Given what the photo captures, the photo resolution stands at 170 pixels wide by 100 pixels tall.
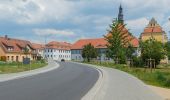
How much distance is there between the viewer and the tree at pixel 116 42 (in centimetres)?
7575

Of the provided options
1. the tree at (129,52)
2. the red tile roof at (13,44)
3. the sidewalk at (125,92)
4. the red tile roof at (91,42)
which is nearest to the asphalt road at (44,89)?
the sidewalk at (125,92)

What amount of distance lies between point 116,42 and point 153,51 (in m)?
11.7

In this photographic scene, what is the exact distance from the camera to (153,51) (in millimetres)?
68062

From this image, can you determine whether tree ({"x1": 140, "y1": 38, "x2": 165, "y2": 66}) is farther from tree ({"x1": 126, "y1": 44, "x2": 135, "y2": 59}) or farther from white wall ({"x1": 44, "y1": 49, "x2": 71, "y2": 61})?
white wall ({"x1": 44, "y1": 49, "x2": 71, "y2": 61})

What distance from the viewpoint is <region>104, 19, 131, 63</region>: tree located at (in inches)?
2982

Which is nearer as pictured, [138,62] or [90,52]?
[138,62]

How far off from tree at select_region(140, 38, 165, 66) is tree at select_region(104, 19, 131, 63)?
6839 millimetres

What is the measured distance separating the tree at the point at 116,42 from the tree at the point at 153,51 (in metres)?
6.84

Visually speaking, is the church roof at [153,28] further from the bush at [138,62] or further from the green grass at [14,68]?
the green grass at [14,68]

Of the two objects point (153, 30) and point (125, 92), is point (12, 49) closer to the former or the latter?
point (153, 30)

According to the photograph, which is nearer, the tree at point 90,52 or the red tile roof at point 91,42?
the tree at point 90,52

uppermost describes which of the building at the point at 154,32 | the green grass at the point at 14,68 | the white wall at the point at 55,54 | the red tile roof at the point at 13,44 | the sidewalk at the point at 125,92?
the building at the point at 154,32

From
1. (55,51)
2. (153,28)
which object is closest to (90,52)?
(153,28)

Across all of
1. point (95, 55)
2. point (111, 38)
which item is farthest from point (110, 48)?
point (95, 55)
